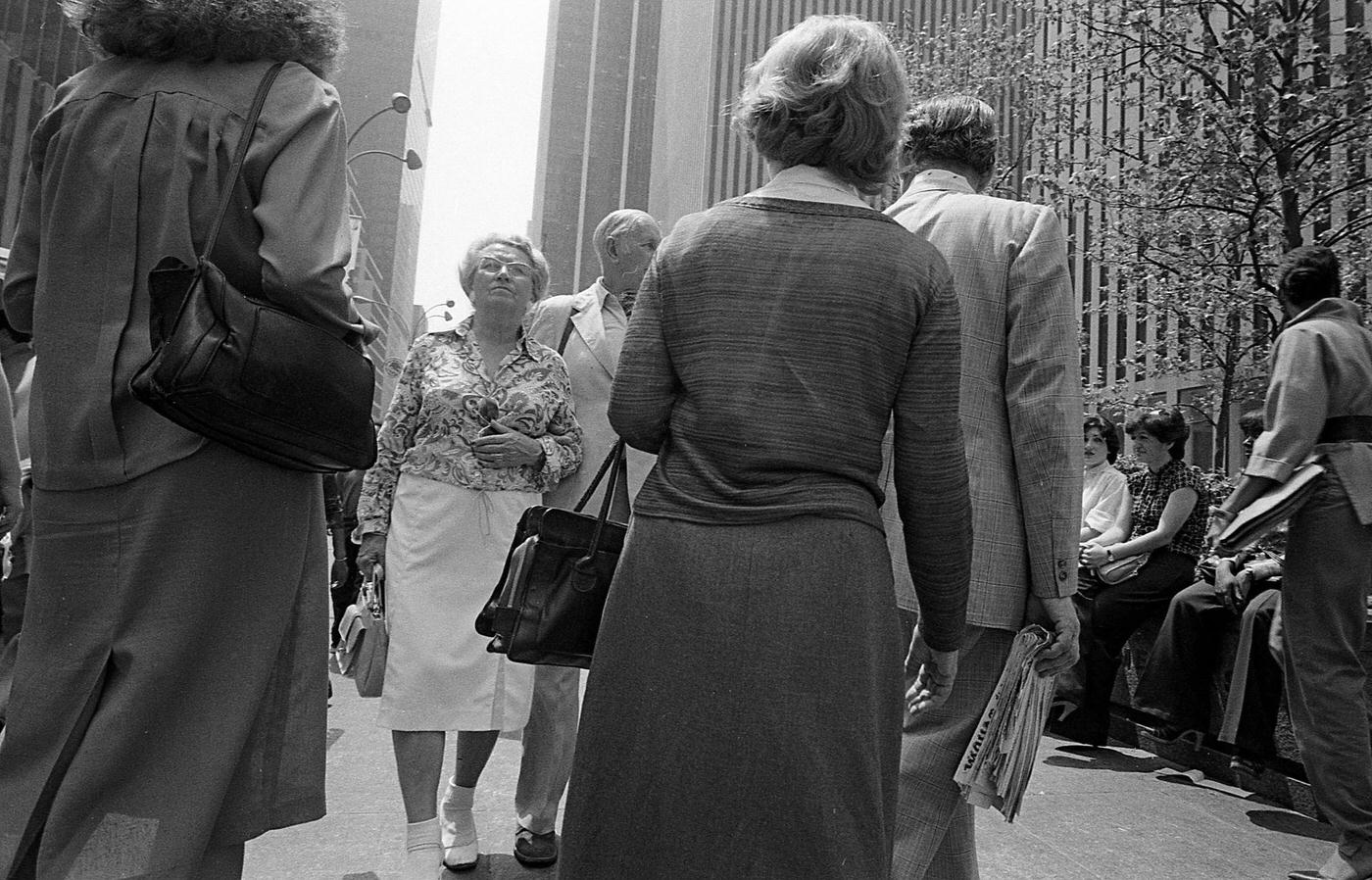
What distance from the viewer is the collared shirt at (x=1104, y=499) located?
21.6ft

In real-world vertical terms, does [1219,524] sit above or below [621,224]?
below

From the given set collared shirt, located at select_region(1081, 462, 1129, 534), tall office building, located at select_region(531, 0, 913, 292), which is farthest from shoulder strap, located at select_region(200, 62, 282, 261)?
tall office building, located at select_region(531, 0, 913, 292)

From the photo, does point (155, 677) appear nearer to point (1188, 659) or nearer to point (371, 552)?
point (371, 552)

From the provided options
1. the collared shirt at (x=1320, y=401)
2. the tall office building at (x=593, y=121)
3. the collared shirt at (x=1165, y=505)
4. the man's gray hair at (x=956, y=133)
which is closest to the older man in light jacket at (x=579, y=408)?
the man's gray hair at (x=956, y=133)

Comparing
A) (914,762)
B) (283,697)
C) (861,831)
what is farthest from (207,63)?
(914,762)

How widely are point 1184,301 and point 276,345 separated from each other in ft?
45.3

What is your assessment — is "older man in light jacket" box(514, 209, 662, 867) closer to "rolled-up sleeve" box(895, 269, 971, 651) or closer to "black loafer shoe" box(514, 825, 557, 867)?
"black loafer shoe" box(514, 825, 557, 867)

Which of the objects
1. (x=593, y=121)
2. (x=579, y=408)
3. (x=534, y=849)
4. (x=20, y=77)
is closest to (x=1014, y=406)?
(x=579, y=408)

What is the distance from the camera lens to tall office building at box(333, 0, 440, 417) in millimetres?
66375

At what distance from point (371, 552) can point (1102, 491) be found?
4.91 metres

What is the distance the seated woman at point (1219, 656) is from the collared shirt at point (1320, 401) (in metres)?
1.30

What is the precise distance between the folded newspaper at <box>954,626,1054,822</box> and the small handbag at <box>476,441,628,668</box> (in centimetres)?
94

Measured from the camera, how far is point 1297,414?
152 inches

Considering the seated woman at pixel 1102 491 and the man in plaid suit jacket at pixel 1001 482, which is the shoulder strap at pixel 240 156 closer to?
the man in plaid suit jacket at pixel 1001 482
